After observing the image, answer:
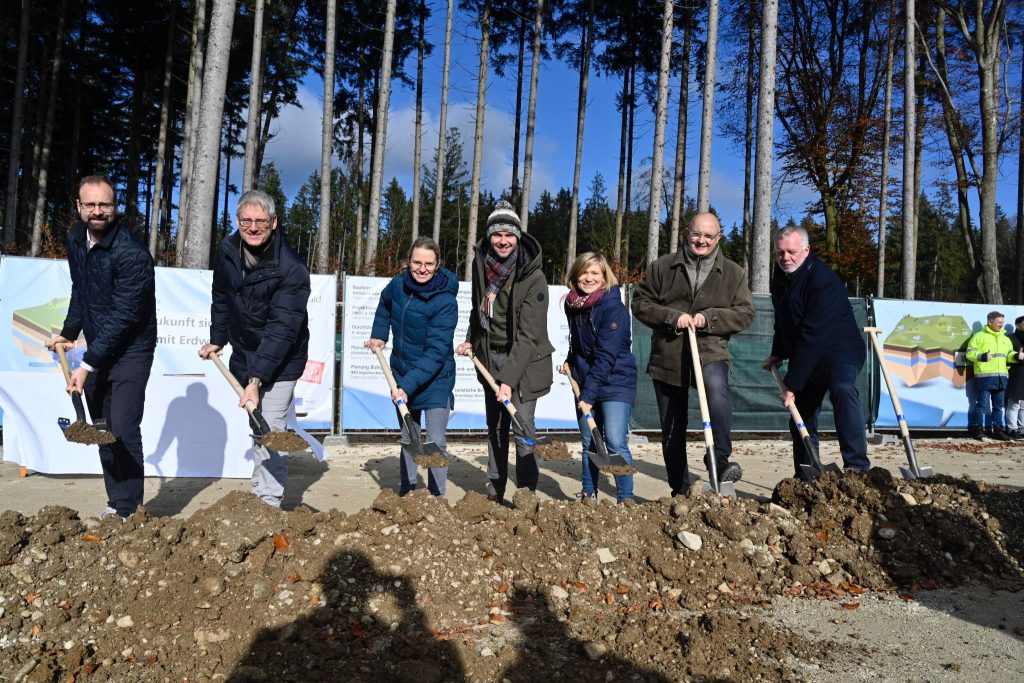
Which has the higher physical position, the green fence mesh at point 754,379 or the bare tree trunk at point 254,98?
the bare tree trunk at point 254,98

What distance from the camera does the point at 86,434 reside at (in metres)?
3.94

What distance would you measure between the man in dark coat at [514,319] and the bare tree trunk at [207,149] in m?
5.27

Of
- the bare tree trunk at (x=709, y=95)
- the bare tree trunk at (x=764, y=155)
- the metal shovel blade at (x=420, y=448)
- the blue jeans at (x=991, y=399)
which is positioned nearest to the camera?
the metal shovel blade at (x=420, y=448)

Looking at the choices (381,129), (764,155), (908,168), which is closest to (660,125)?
(764,155)

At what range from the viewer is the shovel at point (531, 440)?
4.20 m

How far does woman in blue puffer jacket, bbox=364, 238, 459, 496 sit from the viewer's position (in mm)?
4453

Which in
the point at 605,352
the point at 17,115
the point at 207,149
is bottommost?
the point at 605,352

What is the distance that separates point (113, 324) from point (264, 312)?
0.88 m

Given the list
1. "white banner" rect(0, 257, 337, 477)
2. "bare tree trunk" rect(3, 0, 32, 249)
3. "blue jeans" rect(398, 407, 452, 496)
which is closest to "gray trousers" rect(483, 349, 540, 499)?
"blue jeans" rect(398, 407, 452, 496)

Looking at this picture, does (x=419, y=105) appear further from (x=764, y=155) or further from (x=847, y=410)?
(x=847, y=410)

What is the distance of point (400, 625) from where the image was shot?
2.98 m

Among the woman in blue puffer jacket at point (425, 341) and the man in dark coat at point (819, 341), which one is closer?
the woman in blue puffer jacket at point (425, 341)

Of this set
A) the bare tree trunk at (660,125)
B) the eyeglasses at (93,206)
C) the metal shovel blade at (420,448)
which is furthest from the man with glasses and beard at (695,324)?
the bare tree trunk at (660,125)

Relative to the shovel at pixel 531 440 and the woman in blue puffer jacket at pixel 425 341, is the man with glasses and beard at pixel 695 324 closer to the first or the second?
the shovel at pixel 531 440
